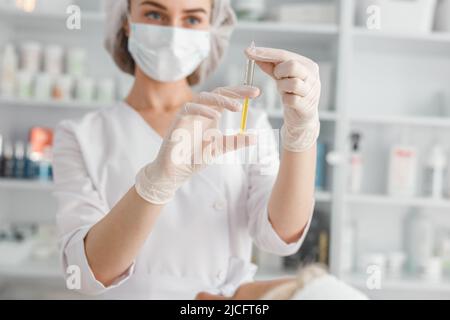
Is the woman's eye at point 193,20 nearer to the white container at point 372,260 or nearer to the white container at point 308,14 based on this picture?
the white container at point 308,14

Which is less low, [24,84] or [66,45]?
[66,45]

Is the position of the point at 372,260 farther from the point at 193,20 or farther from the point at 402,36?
the point at 193,20

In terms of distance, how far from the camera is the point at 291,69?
528 millimetres

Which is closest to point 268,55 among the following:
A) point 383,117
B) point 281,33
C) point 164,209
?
point 164,209

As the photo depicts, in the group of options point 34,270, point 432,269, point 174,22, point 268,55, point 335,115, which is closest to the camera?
point 268,55

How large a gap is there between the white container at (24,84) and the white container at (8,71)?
2 centimetres

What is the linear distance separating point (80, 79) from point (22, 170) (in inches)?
12.8

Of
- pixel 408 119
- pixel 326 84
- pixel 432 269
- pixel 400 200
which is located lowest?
pixel 432 269

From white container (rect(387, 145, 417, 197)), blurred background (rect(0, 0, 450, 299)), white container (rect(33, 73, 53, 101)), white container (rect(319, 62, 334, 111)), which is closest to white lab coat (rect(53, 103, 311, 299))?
blurred background (rect(0, 0, 450, 299))

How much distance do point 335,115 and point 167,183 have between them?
112cm

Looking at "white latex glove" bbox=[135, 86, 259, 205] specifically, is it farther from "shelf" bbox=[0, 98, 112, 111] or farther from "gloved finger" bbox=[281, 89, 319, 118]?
"shelf" bbox=[0, 98, 112, 111]

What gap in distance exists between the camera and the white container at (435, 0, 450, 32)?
1.77 m

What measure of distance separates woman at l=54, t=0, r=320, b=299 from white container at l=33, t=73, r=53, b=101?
0.96 meters
